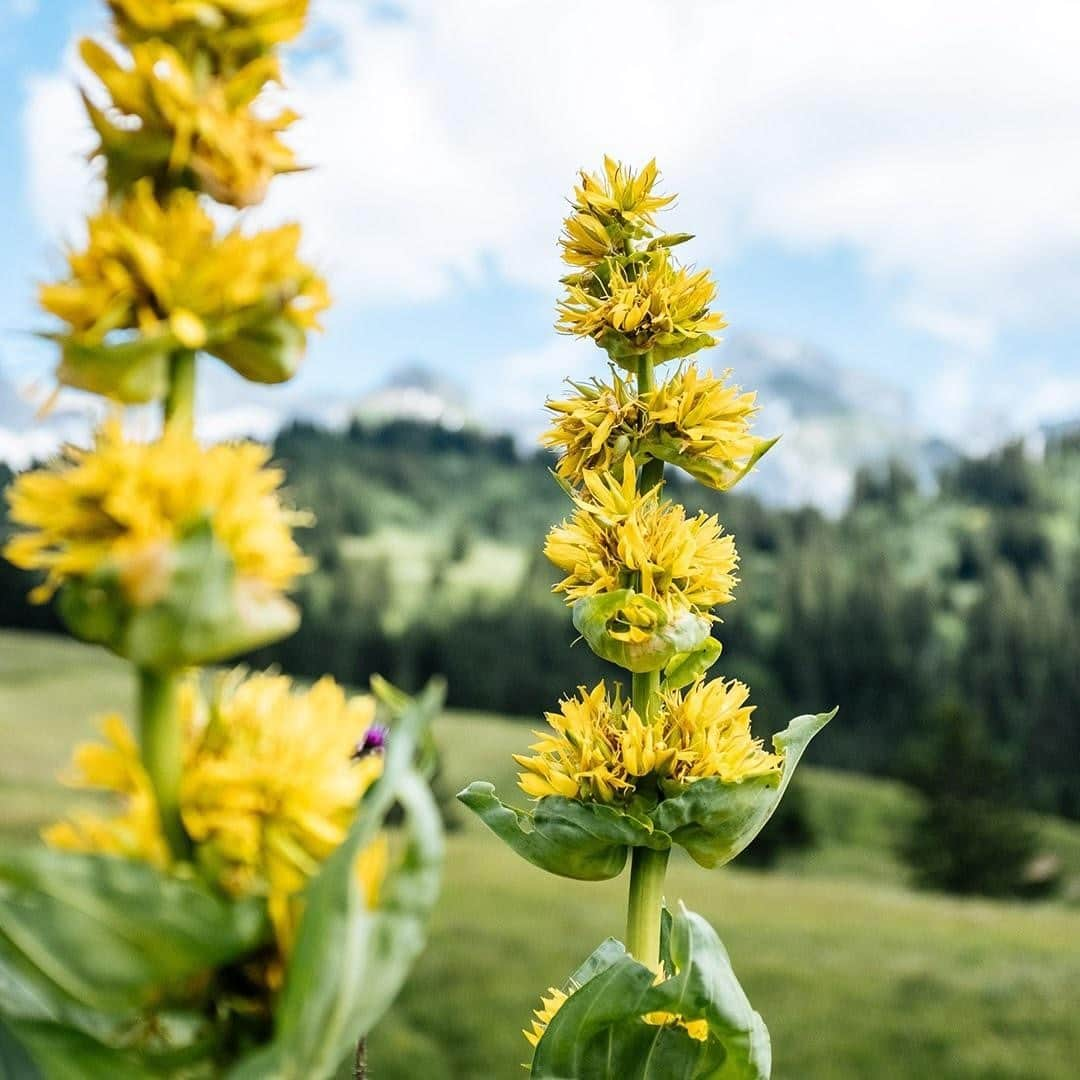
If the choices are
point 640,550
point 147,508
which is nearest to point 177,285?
point 147,508

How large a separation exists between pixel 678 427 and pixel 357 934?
1512 mm

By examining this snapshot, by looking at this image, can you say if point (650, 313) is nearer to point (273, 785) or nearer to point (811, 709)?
point (273, 785)

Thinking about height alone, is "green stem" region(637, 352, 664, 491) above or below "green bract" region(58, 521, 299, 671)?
above

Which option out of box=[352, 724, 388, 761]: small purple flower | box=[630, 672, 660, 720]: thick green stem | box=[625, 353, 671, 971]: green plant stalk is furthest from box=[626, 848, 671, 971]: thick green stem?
box=[352, 724, 388, 761]: small purple flower

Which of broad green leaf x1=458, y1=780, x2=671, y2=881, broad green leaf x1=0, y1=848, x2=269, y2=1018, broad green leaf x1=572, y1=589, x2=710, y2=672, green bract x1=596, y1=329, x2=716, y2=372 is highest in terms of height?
green bract x1=596, y1=329, x2=716, y2=372

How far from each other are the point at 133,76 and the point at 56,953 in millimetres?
1130

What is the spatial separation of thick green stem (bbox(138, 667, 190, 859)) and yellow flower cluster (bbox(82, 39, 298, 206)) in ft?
2.15

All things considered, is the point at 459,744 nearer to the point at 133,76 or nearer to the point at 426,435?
the point at 133,76

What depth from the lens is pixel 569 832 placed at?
7.89 ft

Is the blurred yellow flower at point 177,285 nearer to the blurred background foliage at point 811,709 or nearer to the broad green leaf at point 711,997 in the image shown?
the blurred background foliage at point 811,709

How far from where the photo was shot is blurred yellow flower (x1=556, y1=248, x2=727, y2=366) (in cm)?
254

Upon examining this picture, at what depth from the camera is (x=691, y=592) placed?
252 centimetres

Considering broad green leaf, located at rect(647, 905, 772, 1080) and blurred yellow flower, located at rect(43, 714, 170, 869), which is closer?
blurred yellow flower, located at rect(43, 714, 170, 869)

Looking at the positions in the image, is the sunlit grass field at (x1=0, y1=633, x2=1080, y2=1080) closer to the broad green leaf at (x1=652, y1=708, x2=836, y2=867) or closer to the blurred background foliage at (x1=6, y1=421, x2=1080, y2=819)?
the broad green leaf at (x1=652, y1=708, x2=836, y2=867)
